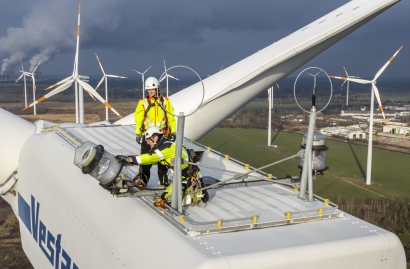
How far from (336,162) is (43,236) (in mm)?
40105

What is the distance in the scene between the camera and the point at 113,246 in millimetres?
7539

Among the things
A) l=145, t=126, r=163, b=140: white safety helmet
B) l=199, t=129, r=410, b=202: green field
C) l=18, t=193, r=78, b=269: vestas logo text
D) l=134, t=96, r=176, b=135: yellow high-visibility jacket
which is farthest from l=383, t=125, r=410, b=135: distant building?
l=145, t=126, r=163, b=140: white safety helmet

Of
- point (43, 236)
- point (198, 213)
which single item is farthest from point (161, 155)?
point (43, 236)

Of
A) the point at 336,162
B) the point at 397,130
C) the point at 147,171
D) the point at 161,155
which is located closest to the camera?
the point at 161,155

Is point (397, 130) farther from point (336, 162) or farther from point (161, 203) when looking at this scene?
point (161, 203)

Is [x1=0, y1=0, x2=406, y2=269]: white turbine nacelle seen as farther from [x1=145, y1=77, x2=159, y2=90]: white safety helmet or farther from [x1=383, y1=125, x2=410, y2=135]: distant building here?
[x1=383, y1=125, x2=410, y2=135]: distant building

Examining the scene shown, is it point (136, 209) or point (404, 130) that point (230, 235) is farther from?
point (404, 130)

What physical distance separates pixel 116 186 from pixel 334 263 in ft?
11.5

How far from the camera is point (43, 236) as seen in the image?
1135 cm

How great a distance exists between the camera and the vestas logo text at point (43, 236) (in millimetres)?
9711

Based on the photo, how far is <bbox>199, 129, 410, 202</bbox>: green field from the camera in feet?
123

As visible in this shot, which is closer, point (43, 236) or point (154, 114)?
point (154, 114)

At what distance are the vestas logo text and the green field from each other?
938 inches

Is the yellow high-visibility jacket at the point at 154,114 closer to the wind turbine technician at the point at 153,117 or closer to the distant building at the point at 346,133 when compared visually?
the wind turbine technician at the point at 153,117
